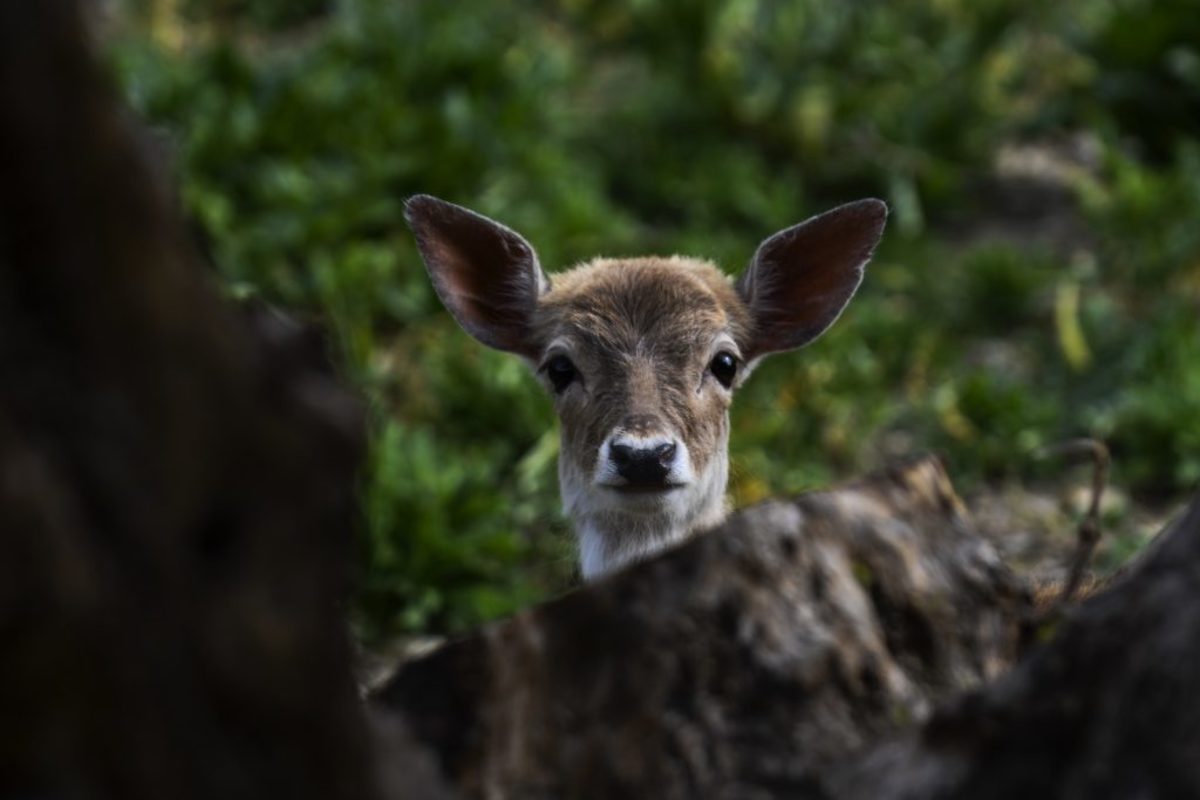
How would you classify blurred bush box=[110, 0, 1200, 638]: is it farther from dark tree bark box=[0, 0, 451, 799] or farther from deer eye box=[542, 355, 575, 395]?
dark tree bark box=[0, 0, 451, 799]

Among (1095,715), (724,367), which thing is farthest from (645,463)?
(1095,715)

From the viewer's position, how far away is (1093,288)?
932cm

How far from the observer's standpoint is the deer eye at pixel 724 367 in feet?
19.5

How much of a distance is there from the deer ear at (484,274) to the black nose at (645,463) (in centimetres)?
90

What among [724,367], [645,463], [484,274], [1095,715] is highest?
[484,274]

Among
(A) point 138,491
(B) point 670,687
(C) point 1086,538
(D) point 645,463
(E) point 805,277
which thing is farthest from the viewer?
(E) point 805,277

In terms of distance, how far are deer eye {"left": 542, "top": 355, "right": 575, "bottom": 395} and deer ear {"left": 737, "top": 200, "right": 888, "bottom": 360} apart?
22.9 inches

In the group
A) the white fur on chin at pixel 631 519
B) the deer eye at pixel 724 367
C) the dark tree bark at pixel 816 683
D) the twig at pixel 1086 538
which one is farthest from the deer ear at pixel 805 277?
the dark tree bark at pixel 816 683

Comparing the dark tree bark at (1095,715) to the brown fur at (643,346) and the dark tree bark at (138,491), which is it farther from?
the brown fur at (643,346)

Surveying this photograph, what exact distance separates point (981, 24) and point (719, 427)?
577cm

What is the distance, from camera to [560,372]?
598 centimetres

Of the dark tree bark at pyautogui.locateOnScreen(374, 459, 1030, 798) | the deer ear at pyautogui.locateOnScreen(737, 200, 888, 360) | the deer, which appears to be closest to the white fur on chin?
the deer

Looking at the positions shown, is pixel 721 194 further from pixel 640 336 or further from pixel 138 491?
pixel 138 491

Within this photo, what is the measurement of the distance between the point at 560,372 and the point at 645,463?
73 cm
